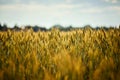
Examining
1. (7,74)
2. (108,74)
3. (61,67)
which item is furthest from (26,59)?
(108,74)

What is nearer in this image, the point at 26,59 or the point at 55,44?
the point at 26,59

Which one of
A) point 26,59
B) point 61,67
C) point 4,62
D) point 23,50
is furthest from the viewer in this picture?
point 23,50

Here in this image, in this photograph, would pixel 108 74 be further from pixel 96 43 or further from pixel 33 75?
pixel 96 43

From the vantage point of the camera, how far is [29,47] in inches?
169

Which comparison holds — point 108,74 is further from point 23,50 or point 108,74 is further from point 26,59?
point 23,50

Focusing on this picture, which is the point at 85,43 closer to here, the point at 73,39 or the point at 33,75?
the point at 73,39

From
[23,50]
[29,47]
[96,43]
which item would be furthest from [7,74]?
[96,43]

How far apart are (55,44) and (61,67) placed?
212 cm

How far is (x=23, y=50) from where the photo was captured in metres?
4.00

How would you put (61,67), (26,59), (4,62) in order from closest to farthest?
(61,67), (26,59), (4,62)

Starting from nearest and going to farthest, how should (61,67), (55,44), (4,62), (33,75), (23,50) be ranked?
(61,67)
(33,75)
(4,62)
(23,50)
(55,44)

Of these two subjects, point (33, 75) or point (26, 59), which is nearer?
point (33, 75)

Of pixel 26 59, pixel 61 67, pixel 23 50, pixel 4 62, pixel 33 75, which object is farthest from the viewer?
pixel 23 50

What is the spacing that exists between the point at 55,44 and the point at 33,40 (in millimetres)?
789
